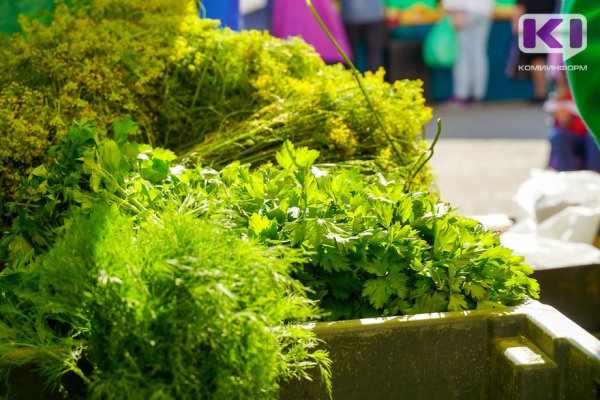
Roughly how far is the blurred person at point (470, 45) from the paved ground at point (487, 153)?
26 centimetres

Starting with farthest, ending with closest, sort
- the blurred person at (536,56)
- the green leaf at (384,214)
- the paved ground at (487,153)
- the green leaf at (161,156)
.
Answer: the blurred person at (536,56) < the paved ground at (487,153) < the green leaf at (161,156) < the green leaf at (384,214)

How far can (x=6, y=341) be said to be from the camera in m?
1.29

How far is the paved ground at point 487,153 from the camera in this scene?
6.34 meters

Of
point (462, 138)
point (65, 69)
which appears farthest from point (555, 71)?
point (65, 69)

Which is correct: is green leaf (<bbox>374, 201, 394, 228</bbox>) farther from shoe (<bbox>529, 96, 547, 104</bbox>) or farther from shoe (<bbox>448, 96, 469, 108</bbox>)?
shoe (<bbox>529, 96, 547, 104</bbox>)

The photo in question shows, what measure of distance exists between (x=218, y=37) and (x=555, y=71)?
17.6ft

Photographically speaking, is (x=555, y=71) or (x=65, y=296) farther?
(x=555, y=71)

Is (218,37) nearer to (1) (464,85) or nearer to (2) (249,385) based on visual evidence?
(2) (249,385)

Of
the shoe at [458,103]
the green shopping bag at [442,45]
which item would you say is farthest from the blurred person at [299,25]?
the shoe at [458,103]

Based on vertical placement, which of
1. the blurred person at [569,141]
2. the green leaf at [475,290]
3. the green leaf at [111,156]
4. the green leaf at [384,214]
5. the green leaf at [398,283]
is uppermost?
the green leaf at [111,156]

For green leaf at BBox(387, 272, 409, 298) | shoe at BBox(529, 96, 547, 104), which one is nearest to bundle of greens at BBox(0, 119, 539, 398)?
green leaf at BBox(387, 272, 409, 298)

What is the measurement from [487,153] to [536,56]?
8.29 feet

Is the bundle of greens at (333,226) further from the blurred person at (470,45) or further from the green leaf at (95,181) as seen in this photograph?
the blurred person at (470,45)

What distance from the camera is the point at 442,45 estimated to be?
10.9m
